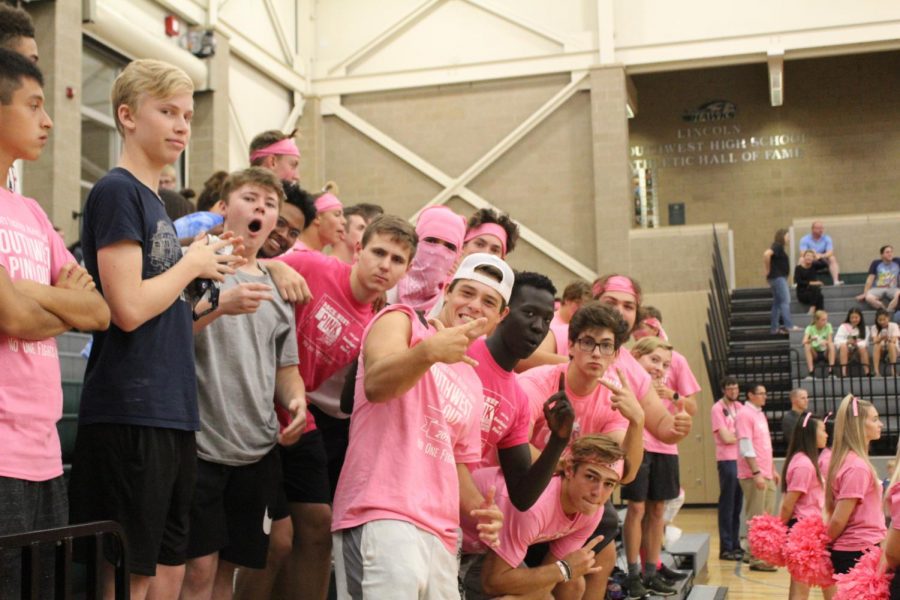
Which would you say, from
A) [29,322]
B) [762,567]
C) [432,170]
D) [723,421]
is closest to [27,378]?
[29,322]

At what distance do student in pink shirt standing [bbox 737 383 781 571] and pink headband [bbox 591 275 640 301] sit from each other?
18.8 ft

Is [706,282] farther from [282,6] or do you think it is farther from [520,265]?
[282,6]

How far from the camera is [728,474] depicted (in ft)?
37.5

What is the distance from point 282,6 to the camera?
17625mm

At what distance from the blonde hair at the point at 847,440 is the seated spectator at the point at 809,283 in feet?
35.5

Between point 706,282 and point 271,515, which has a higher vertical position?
point 706,282

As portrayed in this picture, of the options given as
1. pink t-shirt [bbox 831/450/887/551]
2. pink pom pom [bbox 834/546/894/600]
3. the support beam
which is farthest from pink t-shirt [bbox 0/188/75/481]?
the support beam

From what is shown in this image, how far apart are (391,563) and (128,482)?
79 cm

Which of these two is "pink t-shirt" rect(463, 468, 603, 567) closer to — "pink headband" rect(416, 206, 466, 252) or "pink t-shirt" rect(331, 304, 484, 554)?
"pink t-shirt" rect(331, 304, 484, 554)

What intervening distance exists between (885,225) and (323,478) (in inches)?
599

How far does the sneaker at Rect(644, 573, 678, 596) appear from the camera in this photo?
6.52 meters

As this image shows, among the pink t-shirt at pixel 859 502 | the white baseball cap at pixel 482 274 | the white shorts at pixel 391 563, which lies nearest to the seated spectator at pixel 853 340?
the pink t-shirt at pixel 859 502

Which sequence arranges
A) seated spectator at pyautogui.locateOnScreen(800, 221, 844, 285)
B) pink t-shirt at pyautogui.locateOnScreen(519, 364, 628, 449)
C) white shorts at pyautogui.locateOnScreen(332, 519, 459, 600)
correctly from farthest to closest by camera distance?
seated spectator at pyautogui.locateOnScreen(800, 221, 844, 285)
pink t-shirt at pyautogui.locateOnScreen(519, 364, 628, 449)
white shorts at pyautogui.locateOnScreen(332, 519, 459, 600)

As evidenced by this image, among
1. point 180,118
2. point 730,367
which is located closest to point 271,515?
point 180,118
